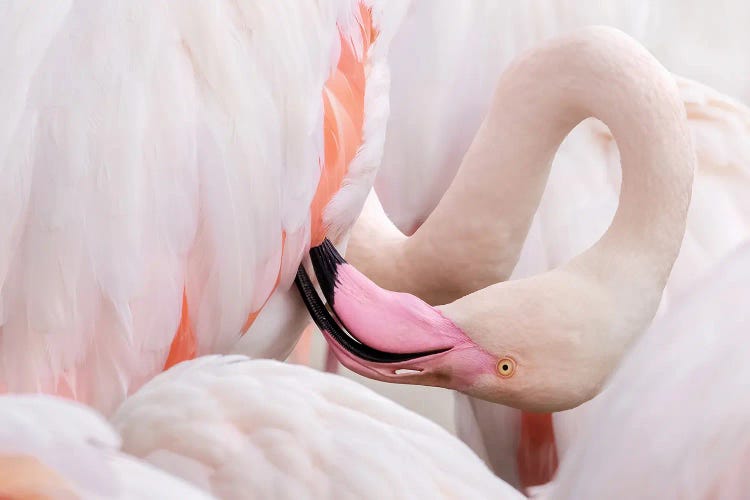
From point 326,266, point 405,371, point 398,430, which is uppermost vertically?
point 398,430

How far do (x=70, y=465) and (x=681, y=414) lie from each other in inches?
13.6

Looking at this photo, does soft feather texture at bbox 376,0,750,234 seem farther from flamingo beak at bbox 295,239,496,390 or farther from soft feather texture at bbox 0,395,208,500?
soft feather texture at bbox 0,395,208,500

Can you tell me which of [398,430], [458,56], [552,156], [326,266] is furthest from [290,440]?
[458,56]

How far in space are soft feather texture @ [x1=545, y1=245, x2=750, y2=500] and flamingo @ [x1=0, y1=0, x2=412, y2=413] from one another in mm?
381

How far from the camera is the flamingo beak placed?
1.22m

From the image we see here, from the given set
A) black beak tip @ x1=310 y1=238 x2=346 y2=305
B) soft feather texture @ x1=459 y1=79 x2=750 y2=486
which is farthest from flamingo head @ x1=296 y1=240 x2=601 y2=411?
soft feather texture @ x1=459 y1=79 x2=750 y2=486

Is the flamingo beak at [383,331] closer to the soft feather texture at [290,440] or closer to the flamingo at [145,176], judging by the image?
the flamingo at [145,176]

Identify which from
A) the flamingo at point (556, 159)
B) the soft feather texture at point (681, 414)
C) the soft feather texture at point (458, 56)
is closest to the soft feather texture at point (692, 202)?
the flamingo at point (556, 159)

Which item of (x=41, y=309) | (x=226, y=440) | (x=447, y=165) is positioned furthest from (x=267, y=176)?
(x=447, y=165)

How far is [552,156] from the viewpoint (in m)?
1.35

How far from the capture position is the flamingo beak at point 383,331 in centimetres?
122

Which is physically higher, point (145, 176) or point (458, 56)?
point (145, 176)

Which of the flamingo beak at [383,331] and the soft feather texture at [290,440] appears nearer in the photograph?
the soft feather texture at [290,440]

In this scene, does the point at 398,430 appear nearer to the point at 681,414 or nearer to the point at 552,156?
the point at 681,414
